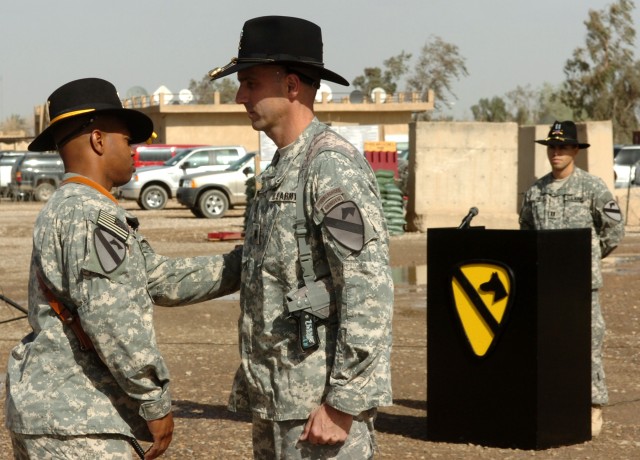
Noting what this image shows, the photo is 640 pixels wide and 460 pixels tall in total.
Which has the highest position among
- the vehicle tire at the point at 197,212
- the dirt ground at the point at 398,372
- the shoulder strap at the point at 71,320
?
the shoulder strap at the point at 71,320

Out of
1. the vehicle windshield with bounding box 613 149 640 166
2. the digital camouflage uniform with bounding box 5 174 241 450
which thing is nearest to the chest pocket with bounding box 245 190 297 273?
the digital camouflage uniform with bounding box 5 174 241 450

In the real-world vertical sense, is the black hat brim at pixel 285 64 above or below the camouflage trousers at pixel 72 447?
above

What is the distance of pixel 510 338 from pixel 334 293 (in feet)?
10.4

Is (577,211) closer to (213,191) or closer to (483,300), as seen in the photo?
(483,300)

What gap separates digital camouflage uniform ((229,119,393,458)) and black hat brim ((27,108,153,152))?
450 mm

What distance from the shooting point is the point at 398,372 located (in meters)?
9.30

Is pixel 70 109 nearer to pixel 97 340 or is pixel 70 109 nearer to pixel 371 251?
pixel 97 340

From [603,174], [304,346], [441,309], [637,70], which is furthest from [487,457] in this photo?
[637,70]

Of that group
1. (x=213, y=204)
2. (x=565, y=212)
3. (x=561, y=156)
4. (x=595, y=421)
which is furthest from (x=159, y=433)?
(x=213, y=204)

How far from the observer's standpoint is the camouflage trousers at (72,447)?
368 centimetres

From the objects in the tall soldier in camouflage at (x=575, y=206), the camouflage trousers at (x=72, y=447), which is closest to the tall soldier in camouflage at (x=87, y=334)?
the camouflage trousers at (x=72, y=447)

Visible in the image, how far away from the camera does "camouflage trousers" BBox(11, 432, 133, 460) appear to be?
368 cm

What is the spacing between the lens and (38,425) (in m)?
3.67

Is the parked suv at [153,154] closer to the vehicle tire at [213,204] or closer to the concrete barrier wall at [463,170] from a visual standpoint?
the vehicle tire at [213,204]
